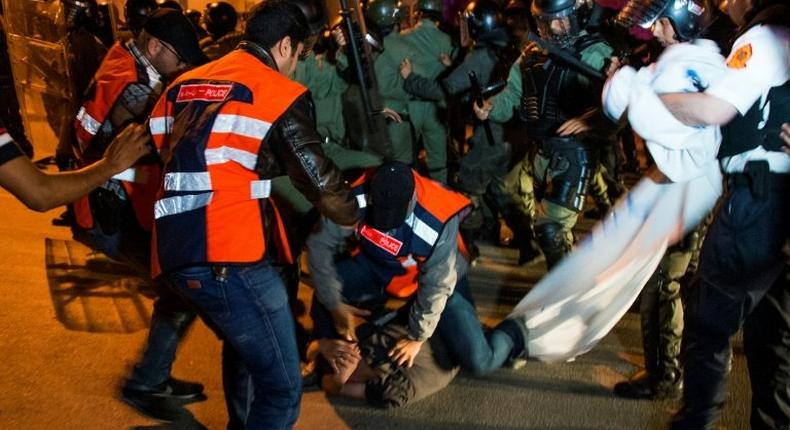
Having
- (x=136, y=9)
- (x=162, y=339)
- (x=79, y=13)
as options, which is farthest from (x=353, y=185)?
(x=79, y=13)

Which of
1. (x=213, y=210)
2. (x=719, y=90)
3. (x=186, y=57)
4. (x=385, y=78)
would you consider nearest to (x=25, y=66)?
(x=385, y=78)

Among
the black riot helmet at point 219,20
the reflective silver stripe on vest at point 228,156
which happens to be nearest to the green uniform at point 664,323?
the reflective silver stripe on vest at point 228,156

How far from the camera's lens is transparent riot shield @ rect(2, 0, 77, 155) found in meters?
6.21

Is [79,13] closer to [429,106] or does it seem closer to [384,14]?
[384,14]

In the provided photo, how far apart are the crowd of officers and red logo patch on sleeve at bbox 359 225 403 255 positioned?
0.01 metres

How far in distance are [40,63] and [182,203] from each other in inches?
202

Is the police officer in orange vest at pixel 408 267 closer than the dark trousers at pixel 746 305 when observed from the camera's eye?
No

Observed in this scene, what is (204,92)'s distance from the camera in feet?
7.43

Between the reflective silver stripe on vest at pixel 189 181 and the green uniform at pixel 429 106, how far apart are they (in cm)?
327

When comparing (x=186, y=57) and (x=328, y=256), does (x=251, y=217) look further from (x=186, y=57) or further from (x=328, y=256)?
(x=186, y=57)

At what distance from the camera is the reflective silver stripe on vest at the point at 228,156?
2.22 m

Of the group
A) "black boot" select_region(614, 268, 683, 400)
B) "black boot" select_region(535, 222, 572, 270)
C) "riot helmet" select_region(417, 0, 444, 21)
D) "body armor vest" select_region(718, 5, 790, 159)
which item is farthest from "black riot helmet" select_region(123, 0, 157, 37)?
"body armor vest" select_region(718, 5, 790, 159)

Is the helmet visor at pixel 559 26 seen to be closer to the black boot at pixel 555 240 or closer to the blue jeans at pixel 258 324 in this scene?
the black boot at pixel 555 240

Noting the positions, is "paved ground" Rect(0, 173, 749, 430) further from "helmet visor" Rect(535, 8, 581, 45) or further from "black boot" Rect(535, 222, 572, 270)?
"helmet visor" Rect(535, 8, 581, 45)
